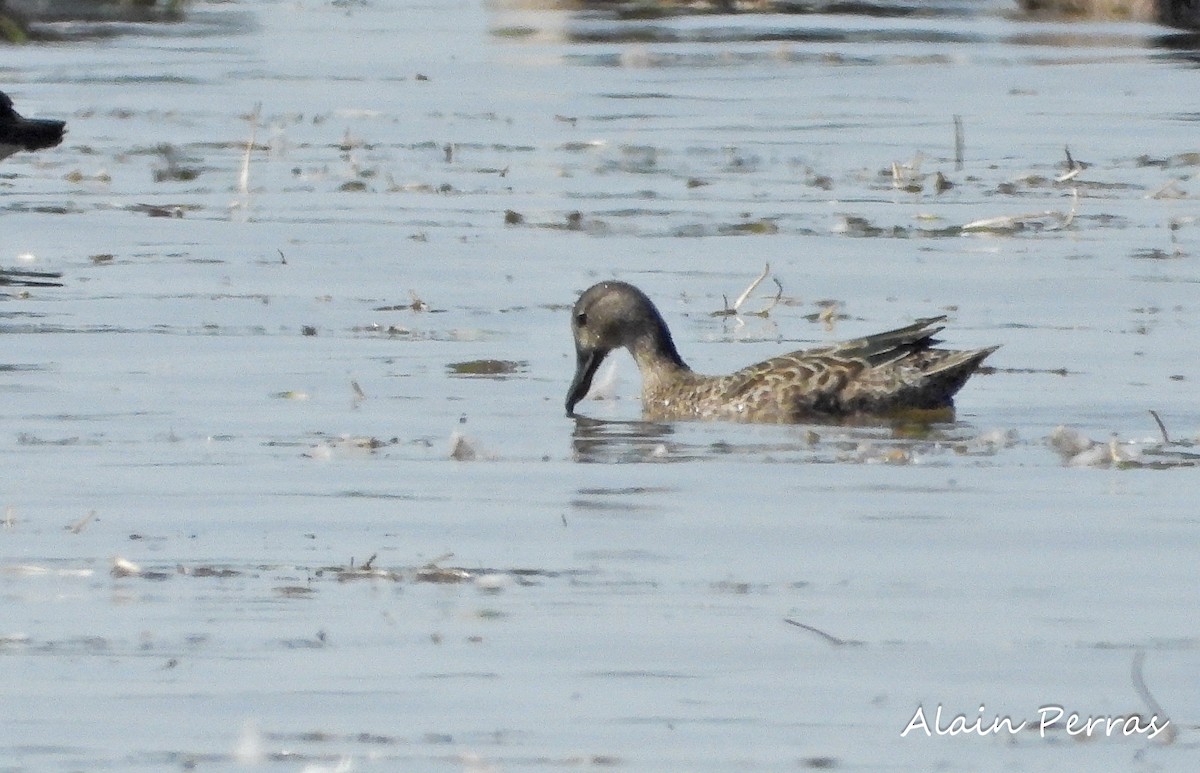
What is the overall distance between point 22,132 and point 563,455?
457 inches

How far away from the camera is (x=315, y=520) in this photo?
1068 cm

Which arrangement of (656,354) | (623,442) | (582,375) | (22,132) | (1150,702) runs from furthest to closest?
(22,132)
(656,354)
(582,375)
(623,442)
(1150,702)

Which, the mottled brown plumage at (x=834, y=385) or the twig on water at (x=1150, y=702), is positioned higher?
the twig on water at (x=1150, y=702)

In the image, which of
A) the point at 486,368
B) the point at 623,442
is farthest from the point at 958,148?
the point at 623,442

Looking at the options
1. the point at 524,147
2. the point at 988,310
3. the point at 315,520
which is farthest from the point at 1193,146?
the point at 315,520

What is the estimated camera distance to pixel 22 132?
23.3m

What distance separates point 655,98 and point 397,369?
1600 cm

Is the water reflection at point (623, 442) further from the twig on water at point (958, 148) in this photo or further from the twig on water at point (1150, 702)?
the twig on water at point (958, 148)

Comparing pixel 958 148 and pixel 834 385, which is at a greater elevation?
pixel 834 385

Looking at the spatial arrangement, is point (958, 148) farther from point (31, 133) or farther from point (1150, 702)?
point (1150, 702)

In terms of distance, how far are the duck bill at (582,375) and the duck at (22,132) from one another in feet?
31.2

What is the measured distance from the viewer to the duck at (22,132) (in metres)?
23.2

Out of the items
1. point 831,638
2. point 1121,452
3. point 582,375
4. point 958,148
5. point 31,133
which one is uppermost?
point 831,638

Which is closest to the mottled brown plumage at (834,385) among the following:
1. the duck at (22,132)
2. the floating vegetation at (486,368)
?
the floating vegetation at (486,368)
